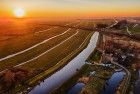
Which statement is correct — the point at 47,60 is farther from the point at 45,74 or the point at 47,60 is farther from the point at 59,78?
the point at 59,78

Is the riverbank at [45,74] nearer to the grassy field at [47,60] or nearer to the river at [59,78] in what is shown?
the river at [59,78]

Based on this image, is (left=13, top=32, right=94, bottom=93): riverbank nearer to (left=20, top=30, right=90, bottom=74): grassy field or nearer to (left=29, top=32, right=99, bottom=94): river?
(left=29, top=32, right=99, bottom=94): river

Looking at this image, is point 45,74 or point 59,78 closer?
point 59,78

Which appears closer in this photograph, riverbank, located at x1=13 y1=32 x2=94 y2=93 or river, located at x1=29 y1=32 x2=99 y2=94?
river, located at x1=29 y1=32 x2=99 y2=94

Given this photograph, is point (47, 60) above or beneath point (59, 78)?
beneath

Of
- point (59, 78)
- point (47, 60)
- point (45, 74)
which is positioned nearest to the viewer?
point (59, 78)

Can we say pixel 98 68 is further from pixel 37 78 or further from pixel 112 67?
pixel 37 78

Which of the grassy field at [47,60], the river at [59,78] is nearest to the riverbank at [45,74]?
the river at [59,78]

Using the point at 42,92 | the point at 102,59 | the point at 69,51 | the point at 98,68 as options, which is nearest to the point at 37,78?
the point at 42,92

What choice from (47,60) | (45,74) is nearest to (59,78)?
(45,74)

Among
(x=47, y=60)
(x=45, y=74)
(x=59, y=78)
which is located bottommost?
(x=47, y=60)

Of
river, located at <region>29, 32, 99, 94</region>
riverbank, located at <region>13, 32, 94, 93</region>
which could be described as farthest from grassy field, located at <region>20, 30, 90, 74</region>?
river, located at <region>29, 32, 99, 94</region>
